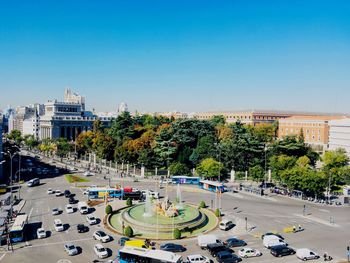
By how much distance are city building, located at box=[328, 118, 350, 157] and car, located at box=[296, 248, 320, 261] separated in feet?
214

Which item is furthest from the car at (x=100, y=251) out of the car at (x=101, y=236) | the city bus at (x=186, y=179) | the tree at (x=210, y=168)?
the tree at (x=210, y=168)

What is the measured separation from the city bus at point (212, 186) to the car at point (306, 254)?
28.5 meters

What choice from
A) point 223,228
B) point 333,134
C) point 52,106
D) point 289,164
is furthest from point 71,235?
point 52,106

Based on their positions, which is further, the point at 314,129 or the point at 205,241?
the point at 314,129

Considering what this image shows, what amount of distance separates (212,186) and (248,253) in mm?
30552

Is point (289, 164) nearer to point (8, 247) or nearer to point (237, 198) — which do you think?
point (237, 198)

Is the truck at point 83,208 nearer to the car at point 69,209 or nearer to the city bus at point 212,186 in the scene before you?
the car at point 69,209

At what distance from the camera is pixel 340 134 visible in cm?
9338

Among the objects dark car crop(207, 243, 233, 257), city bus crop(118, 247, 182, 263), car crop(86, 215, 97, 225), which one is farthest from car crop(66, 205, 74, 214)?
dark car crop(207, 243, 233, 257)

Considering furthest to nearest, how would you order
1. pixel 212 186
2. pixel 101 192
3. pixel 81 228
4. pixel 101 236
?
Answer: pixel 212 186, pixel 101 192, pixel 81 228, pixel 101 236

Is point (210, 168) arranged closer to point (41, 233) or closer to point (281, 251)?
point (281, 251)

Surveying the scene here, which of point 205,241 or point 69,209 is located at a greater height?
point 205,241

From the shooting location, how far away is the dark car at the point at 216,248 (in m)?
31.1

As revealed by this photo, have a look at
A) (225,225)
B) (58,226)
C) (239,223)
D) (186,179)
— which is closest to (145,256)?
(225,225)
